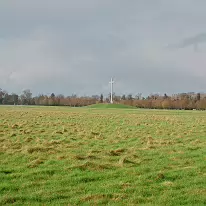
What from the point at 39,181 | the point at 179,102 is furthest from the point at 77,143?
the point at 179,102

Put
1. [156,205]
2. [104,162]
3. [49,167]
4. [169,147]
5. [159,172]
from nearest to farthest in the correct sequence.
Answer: [156,205] < [159,172] < [49,167] < [104,162] < [169,147]

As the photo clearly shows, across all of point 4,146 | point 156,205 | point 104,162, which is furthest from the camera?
point 4,146

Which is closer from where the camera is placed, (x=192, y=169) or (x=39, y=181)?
(x=39, y=181)

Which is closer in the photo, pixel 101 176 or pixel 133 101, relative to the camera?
pixel 101 176

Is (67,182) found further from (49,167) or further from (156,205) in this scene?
(156,205)

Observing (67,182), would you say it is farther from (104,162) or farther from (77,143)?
(77,143)

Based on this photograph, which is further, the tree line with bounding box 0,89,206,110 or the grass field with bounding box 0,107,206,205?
the tree line with bounding box 0,89,206,110

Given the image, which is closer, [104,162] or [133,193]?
[133,193]

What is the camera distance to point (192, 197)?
8109mm

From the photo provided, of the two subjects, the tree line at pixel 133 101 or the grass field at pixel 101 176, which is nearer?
the grass field at pixel 101 176

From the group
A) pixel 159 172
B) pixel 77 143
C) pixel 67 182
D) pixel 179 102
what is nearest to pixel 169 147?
pixel 77 143

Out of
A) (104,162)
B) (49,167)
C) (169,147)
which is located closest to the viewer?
(49,167)

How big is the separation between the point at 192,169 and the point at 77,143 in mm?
7579

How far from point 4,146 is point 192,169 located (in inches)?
335
